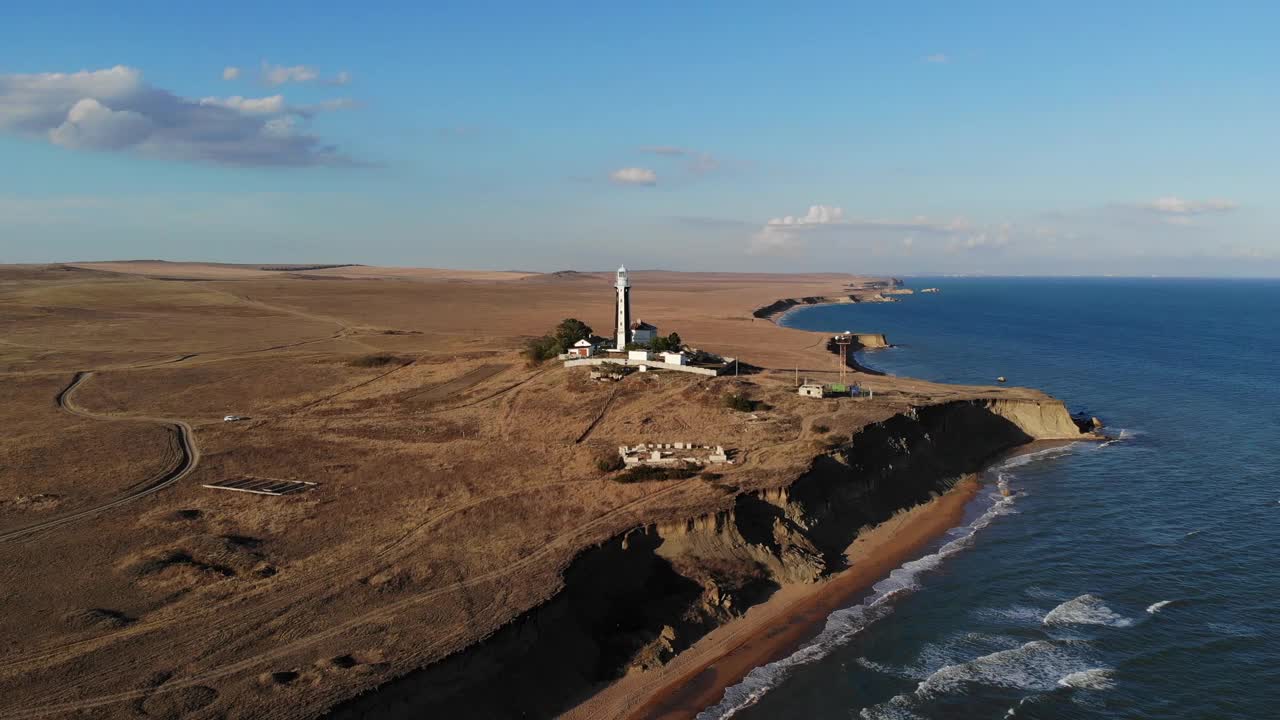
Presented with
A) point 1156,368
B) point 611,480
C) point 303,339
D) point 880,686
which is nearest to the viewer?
A: point 880,686

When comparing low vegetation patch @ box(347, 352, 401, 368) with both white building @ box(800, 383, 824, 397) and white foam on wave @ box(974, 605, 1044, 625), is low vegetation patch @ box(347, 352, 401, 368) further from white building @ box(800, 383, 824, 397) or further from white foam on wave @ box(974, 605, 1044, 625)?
white foam on wave @ box(974, 605, 1044, 625)

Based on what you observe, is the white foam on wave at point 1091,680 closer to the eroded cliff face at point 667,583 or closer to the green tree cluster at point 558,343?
the eroded cliff face at point 667,583

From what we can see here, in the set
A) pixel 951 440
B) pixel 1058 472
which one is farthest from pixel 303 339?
pixel 1058 472

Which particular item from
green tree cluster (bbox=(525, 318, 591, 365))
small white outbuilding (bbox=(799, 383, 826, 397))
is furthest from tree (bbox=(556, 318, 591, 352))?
small white outbuilding (bbox=(799, 383, 826, 397))

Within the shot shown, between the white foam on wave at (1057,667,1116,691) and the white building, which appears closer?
the white foam on wave at (1057,667,1116,691)

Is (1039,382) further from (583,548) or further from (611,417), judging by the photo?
(583,548)

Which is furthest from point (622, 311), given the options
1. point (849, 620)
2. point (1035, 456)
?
point (849, 620)
